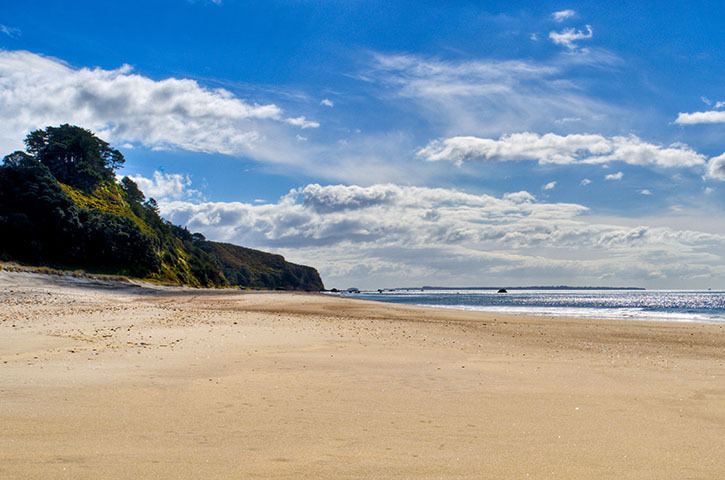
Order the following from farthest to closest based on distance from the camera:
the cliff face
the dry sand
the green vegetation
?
the cliff face < the green vegetation < the dry sand

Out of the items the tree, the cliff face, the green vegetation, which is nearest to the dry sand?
the green vegetation

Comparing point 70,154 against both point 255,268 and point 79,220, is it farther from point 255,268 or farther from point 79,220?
point 255,268

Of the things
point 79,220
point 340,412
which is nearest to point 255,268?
point 79,220

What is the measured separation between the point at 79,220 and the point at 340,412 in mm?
69530

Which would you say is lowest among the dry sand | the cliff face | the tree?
the dry sand

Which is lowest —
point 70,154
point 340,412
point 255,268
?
point 340,412

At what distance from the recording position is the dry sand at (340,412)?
4.90 m

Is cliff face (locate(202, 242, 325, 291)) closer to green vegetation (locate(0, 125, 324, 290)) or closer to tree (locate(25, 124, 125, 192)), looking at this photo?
green vegetation (locate(0, 125, 324, 290))

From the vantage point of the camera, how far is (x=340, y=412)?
267 inches

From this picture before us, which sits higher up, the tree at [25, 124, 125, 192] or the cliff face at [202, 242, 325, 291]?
the tree at [25, 124, 125, 192]

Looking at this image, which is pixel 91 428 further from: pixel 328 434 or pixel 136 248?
pixel 136 248

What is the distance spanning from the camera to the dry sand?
16.1ft

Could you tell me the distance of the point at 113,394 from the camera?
280 inches

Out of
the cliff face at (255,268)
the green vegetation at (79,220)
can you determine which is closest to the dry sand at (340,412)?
the green vegetation at (79,220)
